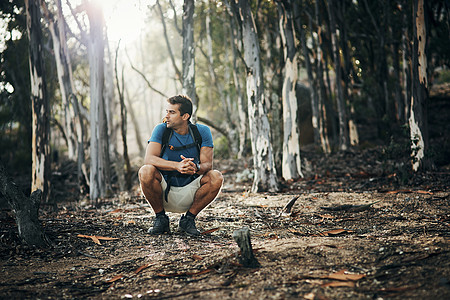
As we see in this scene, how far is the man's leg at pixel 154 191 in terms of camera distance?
13.7 feet

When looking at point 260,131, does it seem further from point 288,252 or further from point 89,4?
point 89,4

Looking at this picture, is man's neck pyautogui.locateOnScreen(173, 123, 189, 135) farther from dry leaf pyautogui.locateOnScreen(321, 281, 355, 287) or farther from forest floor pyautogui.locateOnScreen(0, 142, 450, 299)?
dry leaf pyautogui.locateOnScreen(321, 281, 355, 287)

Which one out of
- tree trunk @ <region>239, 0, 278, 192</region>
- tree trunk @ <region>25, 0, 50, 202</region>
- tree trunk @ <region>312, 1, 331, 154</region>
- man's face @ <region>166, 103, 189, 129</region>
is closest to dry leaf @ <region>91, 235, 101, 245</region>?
man's face @ <region>166, 103, 189, 129</region>

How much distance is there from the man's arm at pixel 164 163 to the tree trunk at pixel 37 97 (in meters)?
4.95

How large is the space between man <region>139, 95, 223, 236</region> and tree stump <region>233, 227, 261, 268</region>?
1388 mm

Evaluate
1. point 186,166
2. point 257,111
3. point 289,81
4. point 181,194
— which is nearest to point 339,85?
point 289,81

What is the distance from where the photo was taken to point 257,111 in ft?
24.2

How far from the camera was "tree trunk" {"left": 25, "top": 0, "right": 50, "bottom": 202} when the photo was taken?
8.09m

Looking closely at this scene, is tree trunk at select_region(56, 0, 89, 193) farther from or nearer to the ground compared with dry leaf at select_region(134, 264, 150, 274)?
farther from the ground

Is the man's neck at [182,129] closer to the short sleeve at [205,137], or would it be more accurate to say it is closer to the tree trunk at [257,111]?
the short sleeve at [205,137]

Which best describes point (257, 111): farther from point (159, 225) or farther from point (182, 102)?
point (159, 225)

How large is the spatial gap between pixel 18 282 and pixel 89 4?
7905mm

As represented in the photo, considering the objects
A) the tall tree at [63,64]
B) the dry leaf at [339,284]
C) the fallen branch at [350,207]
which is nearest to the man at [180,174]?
the fallen branch at [350,207]

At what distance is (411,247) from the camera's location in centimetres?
308
